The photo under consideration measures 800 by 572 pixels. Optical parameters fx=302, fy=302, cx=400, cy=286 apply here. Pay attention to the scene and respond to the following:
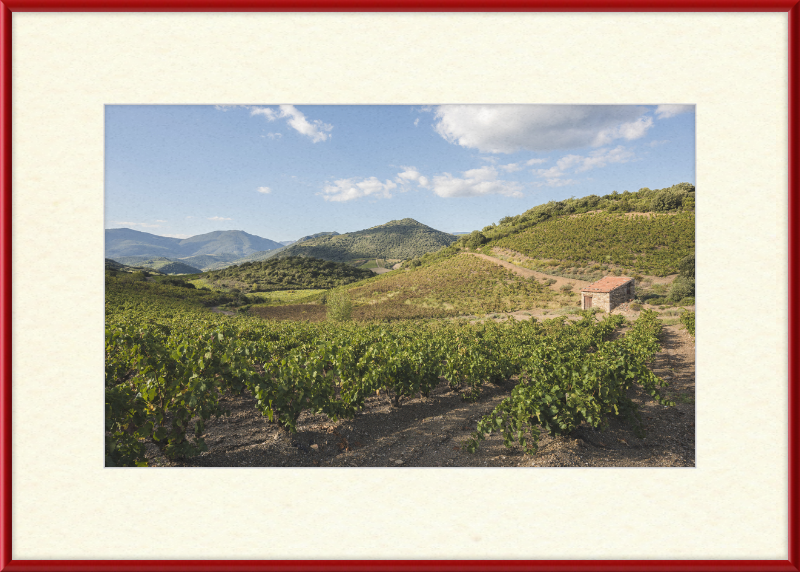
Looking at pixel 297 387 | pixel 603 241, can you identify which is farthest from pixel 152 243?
pixel 603 241

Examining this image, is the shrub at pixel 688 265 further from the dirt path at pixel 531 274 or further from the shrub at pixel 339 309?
the shrub at pixel 339 309

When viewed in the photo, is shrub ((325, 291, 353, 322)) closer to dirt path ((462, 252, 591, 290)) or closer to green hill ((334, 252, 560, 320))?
A: green hill ((334, 252, 560, 320))

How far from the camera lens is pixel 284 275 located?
1266 inches

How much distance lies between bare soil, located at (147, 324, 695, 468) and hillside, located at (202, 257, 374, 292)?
24626 mm

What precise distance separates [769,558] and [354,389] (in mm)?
3369

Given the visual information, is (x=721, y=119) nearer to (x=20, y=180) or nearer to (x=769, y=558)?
(x=769, y=558)

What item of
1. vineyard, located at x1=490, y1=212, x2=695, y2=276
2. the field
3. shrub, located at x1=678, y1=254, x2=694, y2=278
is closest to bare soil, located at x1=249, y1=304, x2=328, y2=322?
the field

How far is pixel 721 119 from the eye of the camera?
96.1 inches

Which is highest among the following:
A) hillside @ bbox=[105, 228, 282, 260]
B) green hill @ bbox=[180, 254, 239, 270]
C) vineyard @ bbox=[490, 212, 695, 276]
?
vineyard @ bbox=[490, 212, 695, 276]

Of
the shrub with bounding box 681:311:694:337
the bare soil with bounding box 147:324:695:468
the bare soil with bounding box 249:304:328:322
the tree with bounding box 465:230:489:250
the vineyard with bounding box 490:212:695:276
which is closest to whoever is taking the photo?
the bare soil with bounding box 147:324:695:468

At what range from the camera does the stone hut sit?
12.8 metres

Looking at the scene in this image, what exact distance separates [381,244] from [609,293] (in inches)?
1664

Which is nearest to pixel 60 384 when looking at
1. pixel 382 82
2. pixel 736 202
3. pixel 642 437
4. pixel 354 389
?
pixel 354 389

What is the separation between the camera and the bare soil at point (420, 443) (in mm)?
2789
